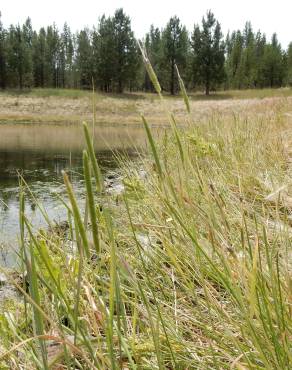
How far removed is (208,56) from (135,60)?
739cm

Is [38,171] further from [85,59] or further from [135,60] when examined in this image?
[85,59]

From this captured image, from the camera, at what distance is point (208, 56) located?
39.8 m

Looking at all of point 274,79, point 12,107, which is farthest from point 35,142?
point 274,79

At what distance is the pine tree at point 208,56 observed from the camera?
3969cm

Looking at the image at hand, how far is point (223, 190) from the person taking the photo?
157 centimetres

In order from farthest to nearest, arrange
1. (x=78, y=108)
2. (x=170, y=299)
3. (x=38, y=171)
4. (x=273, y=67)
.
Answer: (x=273, y=67) → (x=78, y=108) → (x=38, y=171) → (x=170, y=299)

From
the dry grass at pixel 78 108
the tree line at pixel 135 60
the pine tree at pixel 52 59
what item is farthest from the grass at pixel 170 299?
the pine tree at pixel 52 59

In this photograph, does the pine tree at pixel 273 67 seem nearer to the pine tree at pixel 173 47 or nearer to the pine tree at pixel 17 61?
the pine tree at pixel 173 47

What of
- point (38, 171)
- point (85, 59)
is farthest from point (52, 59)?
point (38, 171)

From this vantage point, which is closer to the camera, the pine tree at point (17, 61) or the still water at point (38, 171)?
the still water at point (38, 171)

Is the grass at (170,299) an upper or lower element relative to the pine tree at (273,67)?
lower

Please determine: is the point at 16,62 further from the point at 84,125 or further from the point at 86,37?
the point at 84,125

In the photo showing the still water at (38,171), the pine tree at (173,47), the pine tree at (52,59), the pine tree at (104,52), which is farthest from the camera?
the pine tree at (52,59)

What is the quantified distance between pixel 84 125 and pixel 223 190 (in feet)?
4.16
